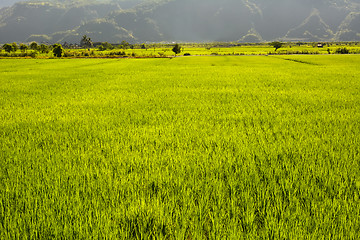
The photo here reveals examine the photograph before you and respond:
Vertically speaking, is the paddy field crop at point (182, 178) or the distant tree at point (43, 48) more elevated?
the distant tree at point (43, 48)

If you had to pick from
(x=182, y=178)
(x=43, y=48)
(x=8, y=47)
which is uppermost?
(x=43, y=48)

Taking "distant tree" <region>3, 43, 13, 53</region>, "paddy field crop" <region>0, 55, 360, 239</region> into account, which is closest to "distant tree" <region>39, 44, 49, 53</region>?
"distant tree" <region>3, 43, 13, 53</region>

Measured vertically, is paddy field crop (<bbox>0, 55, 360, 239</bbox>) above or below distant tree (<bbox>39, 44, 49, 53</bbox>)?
below

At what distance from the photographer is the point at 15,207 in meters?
2.81

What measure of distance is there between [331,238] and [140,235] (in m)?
1.89

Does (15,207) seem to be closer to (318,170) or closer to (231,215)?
(231,215)

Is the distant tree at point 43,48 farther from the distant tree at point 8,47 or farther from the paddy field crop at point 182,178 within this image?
the paddy field crop at point 182,178

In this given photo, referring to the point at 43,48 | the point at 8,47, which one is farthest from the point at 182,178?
the point at 8,47

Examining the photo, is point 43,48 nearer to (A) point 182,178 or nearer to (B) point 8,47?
(B) point 8,47

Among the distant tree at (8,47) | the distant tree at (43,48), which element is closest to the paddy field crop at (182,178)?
the distant tree at (43,48)

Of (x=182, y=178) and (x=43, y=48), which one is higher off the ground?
(x=43, y=48)

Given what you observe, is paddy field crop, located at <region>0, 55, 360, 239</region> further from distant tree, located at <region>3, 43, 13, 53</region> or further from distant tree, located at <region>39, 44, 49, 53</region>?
distant tree, located at <region>3, 43, 13, 53</region>

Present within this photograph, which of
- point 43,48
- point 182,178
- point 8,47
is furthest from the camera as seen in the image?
point 43,48

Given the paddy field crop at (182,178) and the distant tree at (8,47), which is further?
the distant tree at (8,47)
